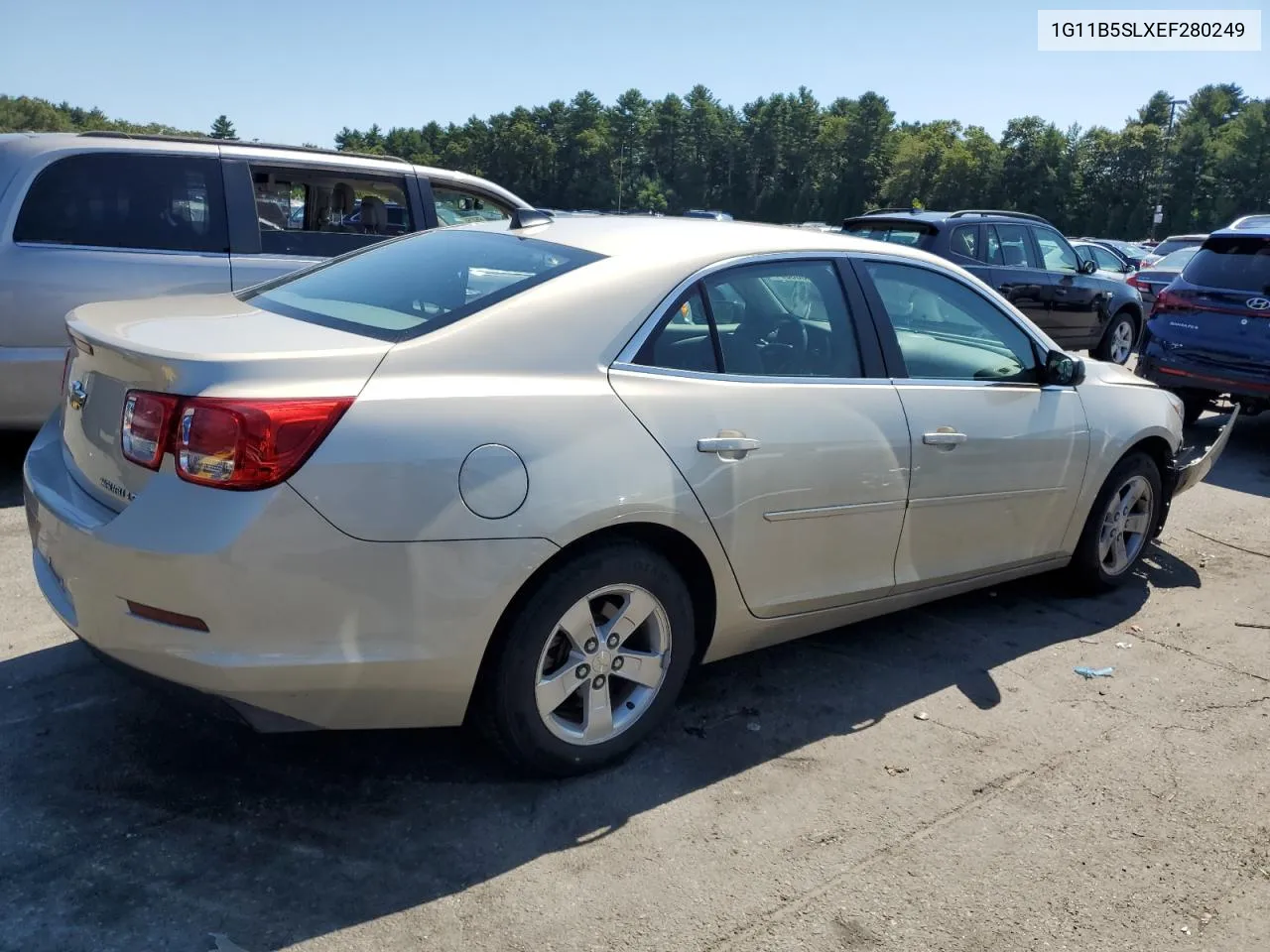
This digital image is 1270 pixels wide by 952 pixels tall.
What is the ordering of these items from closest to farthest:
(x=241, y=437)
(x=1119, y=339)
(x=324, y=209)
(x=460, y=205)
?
1. (x=241, y=437)
2. (x=324, y=209)
3. (x=460, y=205)
4. (x=1119, y=339)

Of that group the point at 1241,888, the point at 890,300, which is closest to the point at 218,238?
the point at 890,300

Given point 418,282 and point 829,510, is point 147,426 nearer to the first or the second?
point 418,282

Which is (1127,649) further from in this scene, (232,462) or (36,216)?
(36,216)

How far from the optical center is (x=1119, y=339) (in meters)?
13.1

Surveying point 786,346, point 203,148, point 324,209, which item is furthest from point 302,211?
point 786,346

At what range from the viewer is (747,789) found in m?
3.21

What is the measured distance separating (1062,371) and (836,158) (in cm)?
12892

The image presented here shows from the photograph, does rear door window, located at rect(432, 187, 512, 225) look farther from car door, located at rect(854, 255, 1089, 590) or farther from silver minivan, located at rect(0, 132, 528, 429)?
car door, located at rect(854, 255, 1089, 590)

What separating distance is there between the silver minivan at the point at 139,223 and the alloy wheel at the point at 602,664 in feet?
8.57

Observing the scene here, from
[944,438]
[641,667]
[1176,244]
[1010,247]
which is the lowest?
[641,667]

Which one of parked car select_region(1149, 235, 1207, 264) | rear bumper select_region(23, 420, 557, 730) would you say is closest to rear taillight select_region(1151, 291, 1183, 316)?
rear bumper select_region(23, 420, 557, 730)

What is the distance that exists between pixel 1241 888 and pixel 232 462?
2.87 metres

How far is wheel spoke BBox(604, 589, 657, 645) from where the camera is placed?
3.10 m

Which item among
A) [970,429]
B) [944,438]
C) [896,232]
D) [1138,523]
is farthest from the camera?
[896,232]
